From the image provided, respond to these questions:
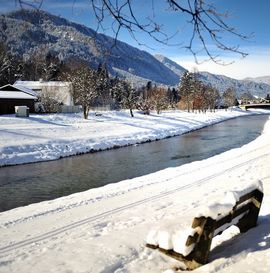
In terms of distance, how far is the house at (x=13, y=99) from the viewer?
5250 cm

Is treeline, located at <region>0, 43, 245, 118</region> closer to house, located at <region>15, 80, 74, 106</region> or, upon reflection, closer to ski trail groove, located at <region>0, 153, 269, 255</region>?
house, located at <region>15, 80, 74, 106</region>

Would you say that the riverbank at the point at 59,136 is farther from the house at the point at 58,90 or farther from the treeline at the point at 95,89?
the house at the point at 58,90

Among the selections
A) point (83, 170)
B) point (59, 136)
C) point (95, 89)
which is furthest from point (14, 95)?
point (83, 170)

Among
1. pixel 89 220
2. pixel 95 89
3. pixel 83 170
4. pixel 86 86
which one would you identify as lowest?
pixel 83 170

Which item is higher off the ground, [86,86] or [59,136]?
[86,86]

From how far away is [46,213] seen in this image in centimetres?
1268

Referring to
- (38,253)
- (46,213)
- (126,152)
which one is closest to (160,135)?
(126,152)

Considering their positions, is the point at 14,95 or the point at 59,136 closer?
the point at 59,136

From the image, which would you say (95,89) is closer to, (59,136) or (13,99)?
(13,99)

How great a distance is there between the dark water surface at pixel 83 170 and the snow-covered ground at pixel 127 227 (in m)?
2.65

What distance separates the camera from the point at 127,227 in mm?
9812

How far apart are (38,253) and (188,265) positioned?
375cm

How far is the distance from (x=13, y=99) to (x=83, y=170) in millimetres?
33058

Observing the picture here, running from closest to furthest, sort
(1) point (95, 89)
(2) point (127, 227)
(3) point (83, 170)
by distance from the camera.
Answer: (2) point (127, 227) < (3) point (83, 170) < (1) point (95, 89)
